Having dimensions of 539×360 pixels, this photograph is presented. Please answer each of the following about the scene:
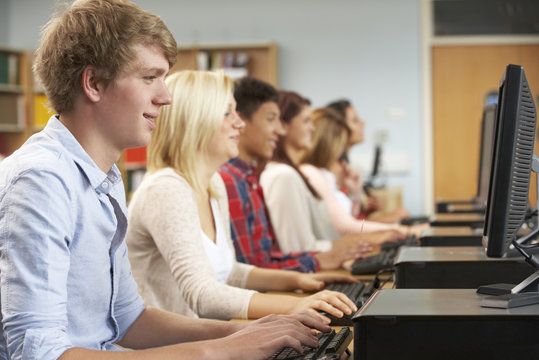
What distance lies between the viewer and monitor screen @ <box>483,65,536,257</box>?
95 cm

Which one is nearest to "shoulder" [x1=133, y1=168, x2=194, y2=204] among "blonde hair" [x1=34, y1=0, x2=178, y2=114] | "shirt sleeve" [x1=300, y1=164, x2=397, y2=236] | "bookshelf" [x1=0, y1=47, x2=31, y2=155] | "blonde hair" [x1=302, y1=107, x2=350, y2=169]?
"blonde hair" [x1=34, y1=0, x2=178, y2=114]

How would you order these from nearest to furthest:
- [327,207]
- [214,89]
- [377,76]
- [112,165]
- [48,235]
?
1. [48,235]
2. [112,165]
3. [214,89]
4. [327,207]
5. [377,76]

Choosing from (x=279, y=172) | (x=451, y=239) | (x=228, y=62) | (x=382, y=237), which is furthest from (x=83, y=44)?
(x=228, y=62)

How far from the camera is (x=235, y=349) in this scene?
0.97m

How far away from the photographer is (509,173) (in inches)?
37.3

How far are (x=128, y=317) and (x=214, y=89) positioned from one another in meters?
0.79

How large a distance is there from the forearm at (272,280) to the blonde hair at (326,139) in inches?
79.6

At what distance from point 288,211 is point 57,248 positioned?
6.55ft

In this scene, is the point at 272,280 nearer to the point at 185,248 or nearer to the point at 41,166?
the point at 185,248

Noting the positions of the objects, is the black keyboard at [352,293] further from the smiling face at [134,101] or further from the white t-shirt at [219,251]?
the smiling face at [134,101]

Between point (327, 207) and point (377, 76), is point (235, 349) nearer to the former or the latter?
point (327, 207)

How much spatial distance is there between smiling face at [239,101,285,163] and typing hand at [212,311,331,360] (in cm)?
165

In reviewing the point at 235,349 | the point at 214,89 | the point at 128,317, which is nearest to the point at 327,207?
the point at 214,89

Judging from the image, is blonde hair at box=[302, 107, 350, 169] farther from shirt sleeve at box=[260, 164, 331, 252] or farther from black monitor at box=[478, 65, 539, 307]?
black monitor at box=[478, 65, 539, 307]
